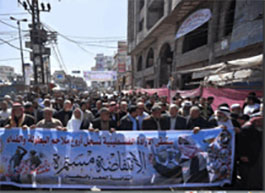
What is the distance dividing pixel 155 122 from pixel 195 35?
1257cm

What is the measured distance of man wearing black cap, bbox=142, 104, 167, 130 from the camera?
329 cm

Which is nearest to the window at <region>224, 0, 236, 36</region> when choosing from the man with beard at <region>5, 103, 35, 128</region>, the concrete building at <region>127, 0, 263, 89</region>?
the concrete building at <region>127, 0, 263, 89</region>

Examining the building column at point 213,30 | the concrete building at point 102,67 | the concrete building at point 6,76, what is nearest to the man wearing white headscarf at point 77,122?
the building column at point 213,30

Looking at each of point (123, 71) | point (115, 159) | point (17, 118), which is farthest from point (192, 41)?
point (123, 71)

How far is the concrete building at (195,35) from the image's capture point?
7.41m

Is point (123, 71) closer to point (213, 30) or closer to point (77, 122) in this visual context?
point (213, 30)

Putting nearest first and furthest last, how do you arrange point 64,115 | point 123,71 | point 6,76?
point 64,115, point 123,71, point 6,76

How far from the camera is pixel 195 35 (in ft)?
44.9

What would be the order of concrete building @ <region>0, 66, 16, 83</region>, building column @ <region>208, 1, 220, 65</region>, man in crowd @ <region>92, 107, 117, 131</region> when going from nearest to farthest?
man in crowd @ <region>92, 107, 117, 131</region> → building column @ <region>208, 1, 220, 65</region> → concrete building @ <region>0, 66, 16, 83</region>

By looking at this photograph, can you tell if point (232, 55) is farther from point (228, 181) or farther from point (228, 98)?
point (228, 181)

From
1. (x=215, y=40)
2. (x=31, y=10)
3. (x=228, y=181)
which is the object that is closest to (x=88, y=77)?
(x=31, y=10)

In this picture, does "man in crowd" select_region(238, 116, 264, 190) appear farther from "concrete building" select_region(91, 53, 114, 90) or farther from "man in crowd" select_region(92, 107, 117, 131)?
"concrete building" select_region(91, 53, 114, 90)

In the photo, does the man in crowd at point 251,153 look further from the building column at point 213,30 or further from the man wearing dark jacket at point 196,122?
the building column at point 213,30

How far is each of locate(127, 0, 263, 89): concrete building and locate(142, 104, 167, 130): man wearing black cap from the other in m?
5.13
